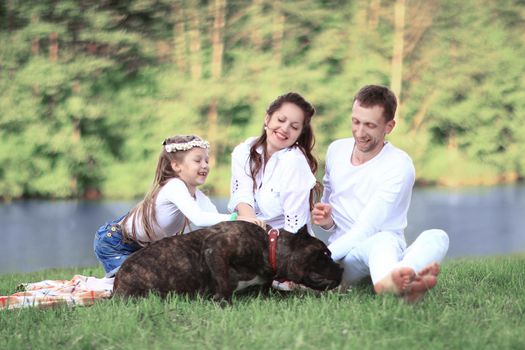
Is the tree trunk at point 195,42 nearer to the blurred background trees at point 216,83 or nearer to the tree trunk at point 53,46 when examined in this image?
the blurred background trees at point 216,83

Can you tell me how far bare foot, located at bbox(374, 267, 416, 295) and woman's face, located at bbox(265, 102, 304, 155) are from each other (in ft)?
3.56

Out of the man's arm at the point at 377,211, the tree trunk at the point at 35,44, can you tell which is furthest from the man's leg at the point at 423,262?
the tree trunk at the point at 35,44

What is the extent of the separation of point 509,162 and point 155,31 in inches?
383

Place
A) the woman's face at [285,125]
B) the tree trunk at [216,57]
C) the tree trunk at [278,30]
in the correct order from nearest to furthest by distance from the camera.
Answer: the woman's face at [285,125] < the tree trunk at [216,57] < the tree trunk at [278,30]

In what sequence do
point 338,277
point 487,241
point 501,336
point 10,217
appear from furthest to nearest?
point 10,217 < point 487,241 < point 338,277 < point 501,336

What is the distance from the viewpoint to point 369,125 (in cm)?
390

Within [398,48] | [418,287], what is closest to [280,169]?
[418,287]

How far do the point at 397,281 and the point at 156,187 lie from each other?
167 cm

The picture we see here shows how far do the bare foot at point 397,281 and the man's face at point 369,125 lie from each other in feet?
2.92

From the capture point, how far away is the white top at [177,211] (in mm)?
3898

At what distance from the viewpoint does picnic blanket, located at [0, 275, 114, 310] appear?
3853 mm

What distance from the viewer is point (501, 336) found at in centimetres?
295

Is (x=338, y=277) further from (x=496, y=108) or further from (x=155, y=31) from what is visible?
(x=496, y=108)

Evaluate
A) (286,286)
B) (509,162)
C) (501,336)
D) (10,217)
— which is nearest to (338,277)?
(286,286)
